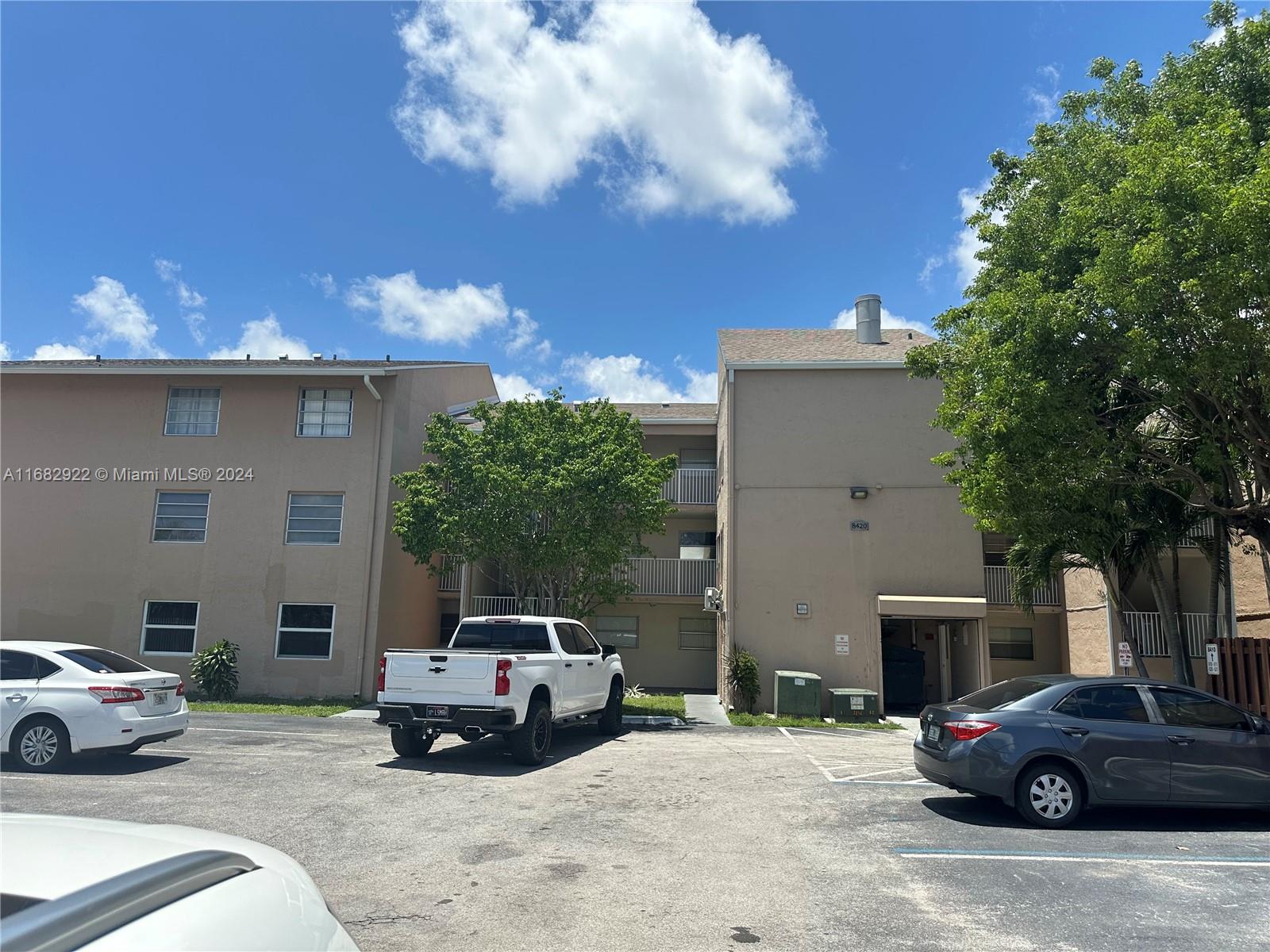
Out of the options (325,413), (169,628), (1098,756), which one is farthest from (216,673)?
(1098,756)

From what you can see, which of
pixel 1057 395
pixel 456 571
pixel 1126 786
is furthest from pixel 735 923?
pixel 456 571

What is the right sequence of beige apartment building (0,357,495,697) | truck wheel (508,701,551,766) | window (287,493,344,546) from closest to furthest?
1. truck wheel (508,701,551,766)
2. beige apartment building (0,357,495,697)
3. window (287,493,344,546)

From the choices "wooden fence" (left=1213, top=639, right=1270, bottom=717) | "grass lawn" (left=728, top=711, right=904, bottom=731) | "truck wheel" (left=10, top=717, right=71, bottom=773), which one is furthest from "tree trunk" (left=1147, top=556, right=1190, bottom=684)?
"truck wheel" (left=10, top=717, right=71, bottom=773)

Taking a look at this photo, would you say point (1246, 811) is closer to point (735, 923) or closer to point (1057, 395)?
point (1057, 395)

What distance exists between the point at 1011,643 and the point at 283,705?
59.8 feet

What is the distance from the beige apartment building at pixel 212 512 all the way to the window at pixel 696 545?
7961mm

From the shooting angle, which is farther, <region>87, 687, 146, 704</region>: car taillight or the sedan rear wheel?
<region>87, 687, 146, 704</region>: car taillight

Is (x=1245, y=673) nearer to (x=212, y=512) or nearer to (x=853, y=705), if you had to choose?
(x=853, y=705)

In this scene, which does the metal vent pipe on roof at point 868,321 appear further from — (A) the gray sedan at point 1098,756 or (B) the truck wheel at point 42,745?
Result: (B) the truck wheel at point 42,745

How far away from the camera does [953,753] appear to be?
8.35 m

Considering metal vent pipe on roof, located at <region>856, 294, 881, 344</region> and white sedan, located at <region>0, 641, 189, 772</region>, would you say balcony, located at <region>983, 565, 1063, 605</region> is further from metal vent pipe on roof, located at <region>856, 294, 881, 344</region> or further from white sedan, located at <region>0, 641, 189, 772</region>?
white sedan, located at <region>0, 641, 189, 772</region>

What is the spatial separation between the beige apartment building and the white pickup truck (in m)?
8.41

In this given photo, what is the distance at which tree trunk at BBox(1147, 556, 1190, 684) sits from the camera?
48.8 ft

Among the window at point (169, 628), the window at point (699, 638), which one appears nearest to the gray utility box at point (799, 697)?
the window at point (699, 638)
